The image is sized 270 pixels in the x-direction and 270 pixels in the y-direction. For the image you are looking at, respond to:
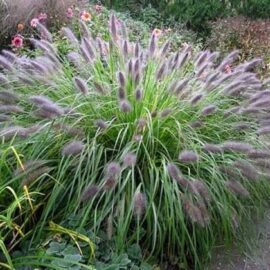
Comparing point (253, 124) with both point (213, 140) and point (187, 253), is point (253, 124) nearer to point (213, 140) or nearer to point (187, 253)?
point (213, 140)

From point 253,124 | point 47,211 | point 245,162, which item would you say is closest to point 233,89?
point 253,124

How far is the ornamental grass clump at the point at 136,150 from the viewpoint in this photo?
273 cm

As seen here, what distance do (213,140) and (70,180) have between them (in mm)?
942

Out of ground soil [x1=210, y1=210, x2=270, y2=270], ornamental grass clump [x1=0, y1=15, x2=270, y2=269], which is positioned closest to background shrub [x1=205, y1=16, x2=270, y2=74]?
ornamental grass clump [x1=0, y1=15, x2=270, y2=269]

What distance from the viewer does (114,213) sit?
2721 millimetres

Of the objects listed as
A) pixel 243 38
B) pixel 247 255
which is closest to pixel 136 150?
pixel 247 255

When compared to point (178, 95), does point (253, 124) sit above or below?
below

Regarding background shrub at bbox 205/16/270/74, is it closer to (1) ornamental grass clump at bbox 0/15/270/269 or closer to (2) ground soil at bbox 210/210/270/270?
(1) ornamental grass clump at bbox 0/15/270/269

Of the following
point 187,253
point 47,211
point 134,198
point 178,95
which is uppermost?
point 178,95

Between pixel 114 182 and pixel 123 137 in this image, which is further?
pixel 123 137

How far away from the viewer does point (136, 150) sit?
9.53ft

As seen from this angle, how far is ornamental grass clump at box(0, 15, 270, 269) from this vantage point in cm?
273

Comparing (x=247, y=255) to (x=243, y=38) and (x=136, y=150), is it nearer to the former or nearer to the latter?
(x=136, y=150)

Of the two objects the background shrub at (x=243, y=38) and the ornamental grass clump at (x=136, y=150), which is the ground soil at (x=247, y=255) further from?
the background shrub at (x=243, y=38)
